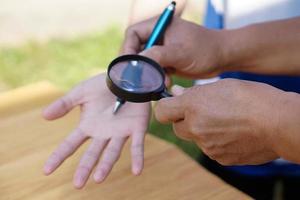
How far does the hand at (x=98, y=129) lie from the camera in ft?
3.53

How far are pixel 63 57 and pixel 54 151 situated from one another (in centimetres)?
187

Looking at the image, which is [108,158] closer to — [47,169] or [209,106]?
[47,169]

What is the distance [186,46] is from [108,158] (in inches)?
13.1

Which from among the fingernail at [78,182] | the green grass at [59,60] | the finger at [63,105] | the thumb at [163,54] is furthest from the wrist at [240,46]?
the green grass at [59,60]

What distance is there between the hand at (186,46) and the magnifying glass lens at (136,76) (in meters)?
0.11

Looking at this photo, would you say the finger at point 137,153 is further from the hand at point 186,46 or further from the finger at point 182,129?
the hand at point 186,46

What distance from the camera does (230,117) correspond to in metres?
0.98

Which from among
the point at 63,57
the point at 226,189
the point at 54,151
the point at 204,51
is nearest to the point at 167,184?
the point at 226,189

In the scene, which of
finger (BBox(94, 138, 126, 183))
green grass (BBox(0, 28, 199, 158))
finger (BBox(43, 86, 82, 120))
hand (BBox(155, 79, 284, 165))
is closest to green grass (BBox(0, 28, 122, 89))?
green grass (BBox(0, 28, 199, 158))

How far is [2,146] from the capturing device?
3.98 ft

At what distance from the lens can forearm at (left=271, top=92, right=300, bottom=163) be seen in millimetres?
929

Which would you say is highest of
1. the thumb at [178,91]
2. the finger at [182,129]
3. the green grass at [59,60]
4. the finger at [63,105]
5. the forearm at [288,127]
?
the forearm at [288,127]

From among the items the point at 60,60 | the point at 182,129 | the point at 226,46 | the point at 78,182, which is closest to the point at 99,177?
the point at 78,182

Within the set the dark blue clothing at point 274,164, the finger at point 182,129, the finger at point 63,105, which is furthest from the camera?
the dark blue clothing at point 274,164
